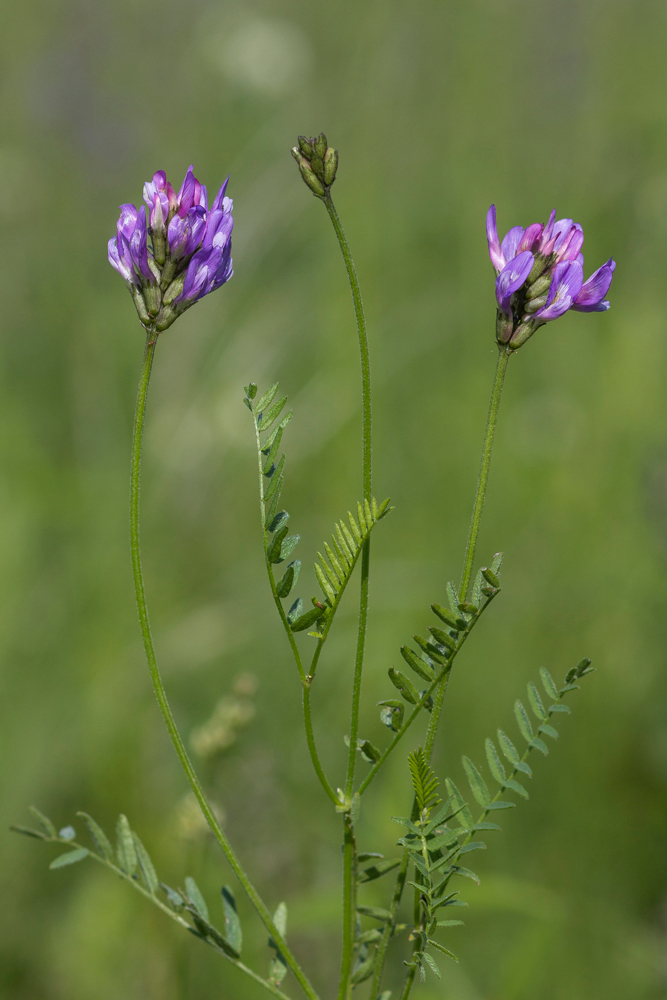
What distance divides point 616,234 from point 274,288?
189 cm

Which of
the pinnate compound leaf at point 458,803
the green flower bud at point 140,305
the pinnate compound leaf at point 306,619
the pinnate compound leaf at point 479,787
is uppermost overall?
the green flower bud at point 140,305

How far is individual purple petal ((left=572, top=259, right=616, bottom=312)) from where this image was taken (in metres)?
1.10

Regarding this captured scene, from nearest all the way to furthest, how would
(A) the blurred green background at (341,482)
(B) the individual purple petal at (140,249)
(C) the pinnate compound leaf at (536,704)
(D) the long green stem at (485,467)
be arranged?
(D) the long green stem at (485,467), (B) the individual purple petal at (140,249), (C) the pinnate compound leaf at (536,704), (A) the blurred green background at (341,482)

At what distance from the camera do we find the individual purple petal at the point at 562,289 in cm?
105

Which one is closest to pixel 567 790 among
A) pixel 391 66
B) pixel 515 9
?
pixel 391 66

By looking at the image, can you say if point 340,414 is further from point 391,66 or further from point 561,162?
point 561,162

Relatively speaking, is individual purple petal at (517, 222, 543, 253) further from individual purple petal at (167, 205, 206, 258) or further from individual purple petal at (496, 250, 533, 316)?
individual purple petal at (167, 205, 206, 258)

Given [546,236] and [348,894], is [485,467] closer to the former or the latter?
[546,236]

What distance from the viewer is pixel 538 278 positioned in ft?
3.52

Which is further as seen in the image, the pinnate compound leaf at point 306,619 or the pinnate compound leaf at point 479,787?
the pinnate compound leaf at point 479,787

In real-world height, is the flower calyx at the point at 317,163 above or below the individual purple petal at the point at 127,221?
above

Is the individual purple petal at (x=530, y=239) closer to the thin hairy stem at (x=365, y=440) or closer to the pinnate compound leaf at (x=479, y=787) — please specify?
the thin hairy stem at (x=365, y=440)

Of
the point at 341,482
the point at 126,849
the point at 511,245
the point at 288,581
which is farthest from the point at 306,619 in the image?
the point at 341,482

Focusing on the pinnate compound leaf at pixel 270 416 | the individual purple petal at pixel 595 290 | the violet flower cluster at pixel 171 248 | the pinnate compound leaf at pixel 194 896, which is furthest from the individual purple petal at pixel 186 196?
the pinnate compound leaf at pixel 194 896
